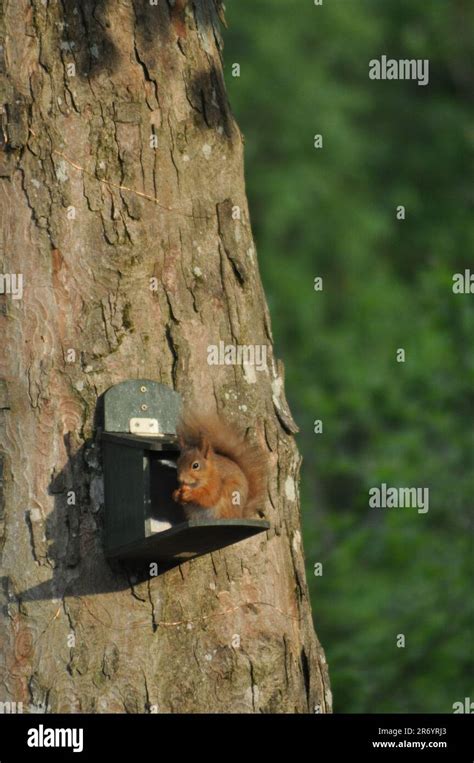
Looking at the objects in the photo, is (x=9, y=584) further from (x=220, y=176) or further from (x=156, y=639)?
(x=220, y=176)

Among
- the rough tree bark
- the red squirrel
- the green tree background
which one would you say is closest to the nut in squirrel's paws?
the red squirrel

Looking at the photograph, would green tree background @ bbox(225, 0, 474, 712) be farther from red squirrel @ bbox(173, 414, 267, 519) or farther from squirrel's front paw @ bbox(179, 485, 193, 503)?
squirrel's front paw @ bbox(179, 485, 193, 503)

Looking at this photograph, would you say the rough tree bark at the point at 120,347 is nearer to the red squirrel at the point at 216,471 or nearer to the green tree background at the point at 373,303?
the red squirrel at the point at 216,471

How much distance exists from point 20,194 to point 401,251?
523 inches

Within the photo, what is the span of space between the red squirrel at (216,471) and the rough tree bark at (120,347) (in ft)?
0.47

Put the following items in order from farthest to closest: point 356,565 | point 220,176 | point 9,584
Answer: point 356,565 < point 220,176 < point 9,584

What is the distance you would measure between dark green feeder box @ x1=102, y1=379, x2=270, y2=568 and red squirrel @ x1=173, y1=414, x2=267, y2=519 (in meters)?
0.09

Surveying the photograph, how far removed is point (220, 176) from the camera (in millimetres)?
4773

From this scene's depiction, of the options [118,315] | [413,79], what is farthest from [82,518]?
[413,79]

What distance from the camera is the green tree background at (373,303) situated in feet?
29.4

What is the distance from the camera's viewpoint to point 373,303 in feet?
37.9

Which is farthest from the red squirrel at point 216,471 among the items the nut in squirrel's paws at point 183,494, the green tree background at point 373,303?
the green tree background at point 373,303

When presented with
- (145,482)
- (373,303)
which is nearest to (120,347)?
(145,482)

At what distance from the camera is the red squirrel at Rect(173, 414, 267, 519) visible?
4.24 m
